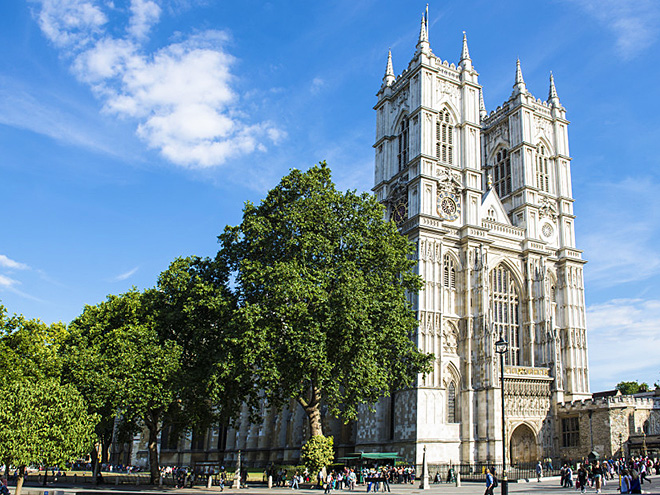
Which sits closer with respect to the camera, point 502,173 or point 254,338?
point 254,338

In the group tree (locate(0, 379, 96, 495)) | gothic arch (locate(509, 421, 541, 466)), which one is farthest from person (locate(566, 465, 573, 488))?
tree (locate(0, 379, 96, 495))

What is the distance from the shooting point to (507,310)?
50.9 metres

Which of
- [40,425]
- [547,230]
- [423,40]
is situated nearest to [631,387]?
[547,230]

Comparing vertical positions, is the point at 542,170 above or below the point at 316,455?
above

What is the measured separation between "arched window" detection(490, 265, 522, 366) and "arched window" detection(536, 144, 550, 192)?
34.8 feet

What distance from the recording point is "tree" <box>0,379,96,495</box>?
27828 mm

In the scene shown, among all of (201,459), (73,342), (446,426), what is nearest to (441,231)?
(446,426)

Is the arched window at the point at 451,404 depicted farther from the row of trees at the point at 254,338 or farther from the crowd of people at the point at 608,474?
the row of trees at the point at 254,338

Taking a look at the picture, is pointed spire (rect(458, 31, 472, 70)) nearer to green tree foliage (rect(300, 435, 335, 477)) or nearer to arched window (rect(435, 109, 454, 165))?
arched window (rect(435, 109, 454, 165))

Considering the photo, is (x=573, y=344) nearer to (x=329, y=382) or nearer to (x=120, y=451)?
(x=329, y=382)

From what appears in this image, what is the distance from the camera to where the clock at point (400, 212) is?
50.8m

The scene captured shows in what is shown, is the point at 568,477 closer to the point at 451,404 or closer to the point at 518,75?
the point at 451,404

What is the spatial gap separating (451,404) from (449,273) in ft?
34.1

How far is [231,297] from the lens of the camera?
3231 centimetres
